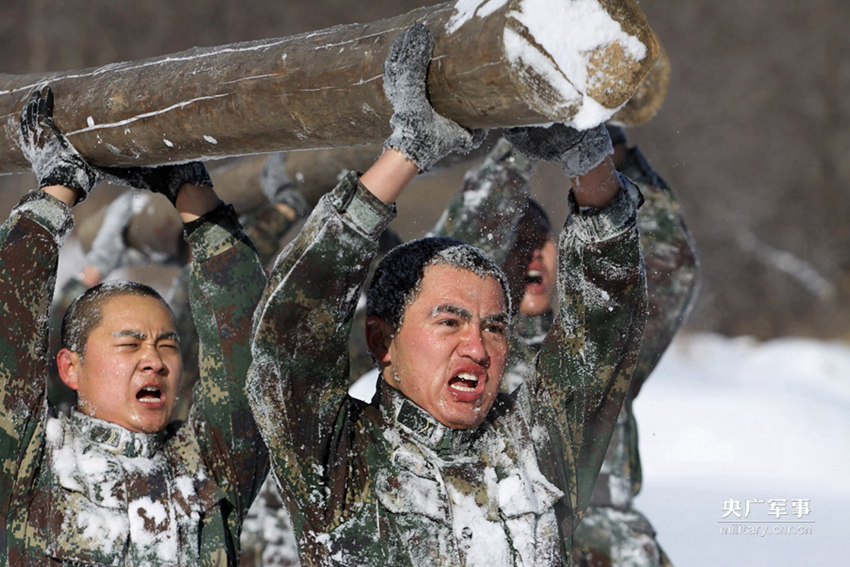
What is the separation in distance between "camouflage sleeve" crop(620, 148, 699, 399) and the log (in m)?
1.70

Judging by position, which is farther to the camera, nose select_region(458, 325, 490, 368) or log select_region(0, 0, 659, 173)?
nose select_region(458, 325, 490, 368)

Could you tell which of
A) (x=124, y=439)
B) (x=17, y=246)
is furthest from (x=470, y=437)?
A: (x=17, y=246)

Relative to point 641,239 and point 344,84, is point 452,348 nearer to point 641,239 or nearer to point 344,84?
point 344,84

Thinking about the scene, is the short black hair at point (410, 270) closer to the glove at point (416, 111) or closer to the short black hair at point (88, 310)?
the glove at point (416, 111)

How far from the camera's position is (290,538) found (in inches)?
162

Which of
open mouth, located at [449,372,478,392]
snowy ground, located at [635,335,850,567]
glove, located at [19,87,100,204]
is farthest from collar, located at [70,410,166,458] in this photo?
snowy ground, located at [635,335,850,567]

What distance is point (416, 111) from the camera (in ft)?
7.93

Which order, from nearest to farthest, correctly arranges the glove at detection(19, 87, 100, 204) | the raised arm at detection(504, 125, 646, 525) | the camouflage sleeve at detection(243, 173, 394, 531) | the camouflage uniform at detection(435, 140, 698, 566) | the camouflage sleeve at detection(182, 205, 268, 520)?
the camouflage sleeve at detection(243, 173, 394, 531)
the raised arm at detection(504, 125, 646, 525)
the glove at detection(19, 87, 100, 204)
the camouflage sleeve at detection(182, 205, 268, 520)
the camouflage uniform at detection(435, 140, 698, 566)

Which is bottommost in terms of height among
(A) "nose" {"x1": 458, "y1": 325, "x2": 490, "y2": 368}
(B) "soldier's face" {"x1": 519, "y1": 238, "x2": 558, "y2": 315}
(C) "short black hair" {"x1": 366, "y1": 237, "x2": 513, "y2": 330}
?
(A) "nose" {"x1": 458, "y1": 325, "x2": 490, "y2": 368}

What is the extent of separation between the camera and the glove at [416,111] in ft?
7.82

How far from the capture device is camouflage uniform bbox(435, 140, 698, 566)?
4.01 m

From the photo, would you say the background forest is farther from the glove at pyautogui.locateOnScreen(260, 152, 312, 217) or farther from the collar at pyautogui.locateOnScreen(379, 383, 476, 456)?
the collar at pyautogui.locateOnScreen(379, 383, 476, 456)

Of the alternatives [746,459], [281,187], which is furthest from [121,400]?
[746,459]

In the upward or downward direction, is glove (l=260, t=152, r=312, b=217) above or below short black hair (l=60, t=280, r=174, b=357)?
above
